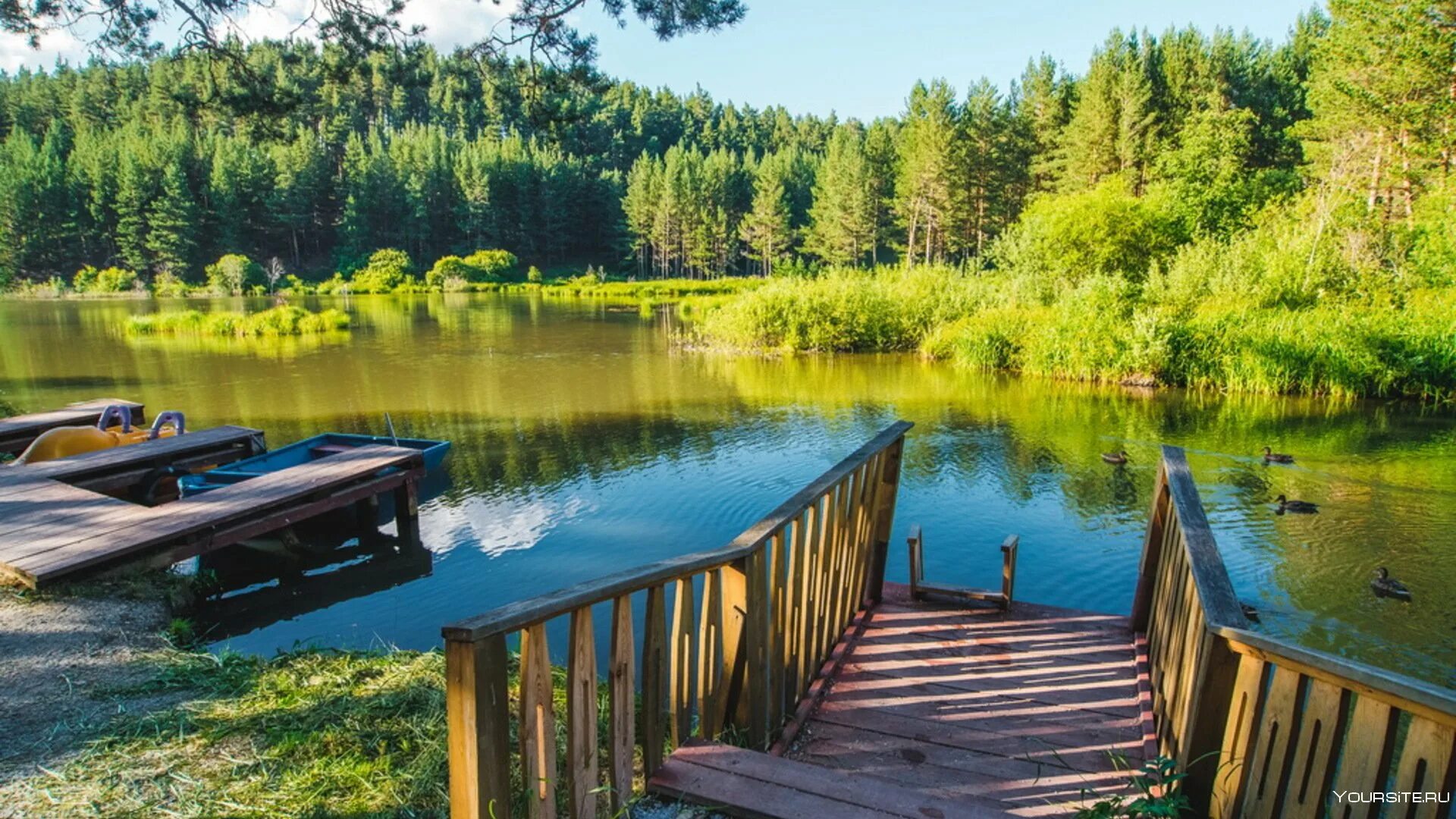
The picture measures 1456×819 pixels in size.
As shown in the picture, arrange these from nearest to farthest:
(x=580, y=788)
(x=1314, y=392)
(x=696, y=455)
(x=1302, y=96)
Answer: (x=580, y=788) → (x=696, y=455) → (x=1314, y=392) → (x=1302, y=96)

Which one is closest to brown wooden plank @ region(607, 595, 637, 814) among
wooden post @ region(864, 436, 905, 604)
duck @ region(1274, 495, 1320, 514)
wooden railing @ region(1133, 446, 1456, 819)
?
wooden railing @ region(1133, 446, 1456, 819)

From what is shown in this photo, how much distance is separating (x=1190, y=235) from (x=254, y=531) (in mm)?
38383

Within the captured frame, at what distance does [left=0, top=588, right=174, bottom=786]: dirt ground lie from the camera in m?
4.11

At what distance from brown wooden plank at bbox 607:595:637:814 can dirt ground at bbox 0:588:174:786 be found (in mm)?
3050

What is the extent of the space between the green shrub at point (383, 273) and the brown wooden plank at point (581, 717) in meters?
68.0

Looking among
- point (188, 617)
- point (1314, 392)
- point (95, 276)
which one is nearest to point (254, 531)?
point (188, 617)

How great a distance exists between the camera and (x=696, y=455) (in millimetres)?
13680

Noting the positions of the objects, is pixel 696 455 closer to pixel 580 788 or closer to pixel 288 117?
pixel 288 117

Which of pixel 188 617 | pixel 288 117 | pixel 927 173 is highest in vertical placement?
pixel 927 173

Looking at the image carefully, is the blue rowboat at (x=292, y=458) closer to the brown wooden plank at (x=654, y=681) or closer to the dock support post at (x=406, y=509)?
the dock support post at (x=406, y=509)

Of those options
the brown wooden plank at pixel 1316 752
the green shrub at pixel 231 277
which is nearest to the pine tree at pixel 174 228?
the green shrub at pixel 231 277

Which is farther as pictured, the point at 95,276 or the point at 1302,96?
the point at 95,276

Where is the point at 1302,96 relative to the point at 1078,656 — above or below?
above

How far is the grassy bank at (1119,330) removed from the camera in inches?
705
